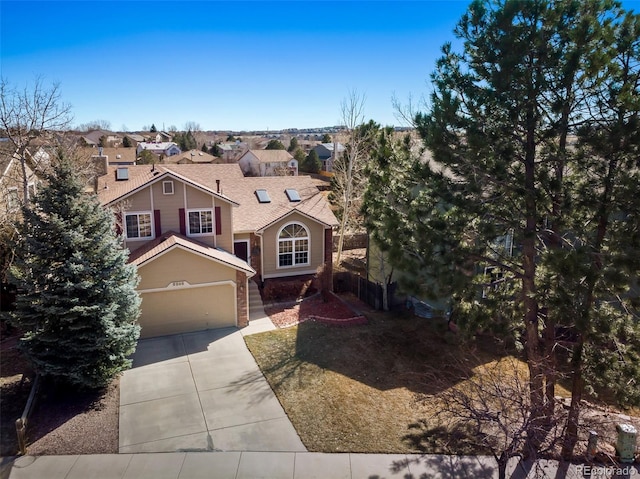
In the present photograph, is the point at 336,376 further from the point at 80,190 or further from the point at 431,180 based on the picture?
the point at 80,190

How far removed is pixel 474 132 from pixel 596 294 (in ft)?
14.1

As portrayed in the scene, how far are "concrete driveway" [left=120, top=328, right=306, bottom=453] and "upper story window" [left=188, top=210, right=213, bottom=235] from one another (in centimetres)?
483

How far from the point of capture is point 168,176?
711 inches

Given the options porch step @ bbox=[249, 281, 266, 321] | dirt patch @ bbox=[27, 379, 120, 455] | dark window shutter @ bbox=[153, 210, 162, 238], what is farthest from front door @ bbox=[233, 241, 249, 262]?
dirt patch @ bbox=[27, 379, 120, 455]

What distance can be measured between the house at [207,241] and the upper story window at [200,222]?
0.04 m

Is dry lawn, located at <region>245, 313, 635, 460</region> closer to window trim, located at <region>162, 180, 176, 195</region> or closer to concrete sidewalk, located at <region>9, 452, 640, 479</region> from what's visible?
concrete sidewalk, located at <region>9, 452, 640, 479</region>

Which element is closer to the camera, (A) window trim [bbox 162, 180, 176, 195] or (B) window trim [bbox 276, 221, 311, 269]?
(A) window trim [bbox 162, 180, 176, 195]

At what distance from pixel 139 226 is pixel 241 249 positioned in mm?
4899

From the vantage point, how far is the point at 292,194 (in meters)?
23.6

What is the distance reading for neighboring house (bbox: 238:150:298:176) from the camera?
60844 millimetres

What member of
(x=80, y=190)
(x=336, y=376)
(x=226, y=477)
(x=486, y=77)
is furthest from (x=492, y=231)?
(x=80, y=190)

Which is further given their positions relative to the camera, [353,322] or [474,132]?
[353,322]

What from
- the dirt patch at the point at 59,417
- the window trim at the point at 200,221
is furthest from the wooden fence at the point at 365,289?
the dirt patch at the point at 59,417

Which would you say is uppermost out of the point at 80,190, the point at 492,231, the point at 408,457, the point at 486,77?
the point at 486,77
